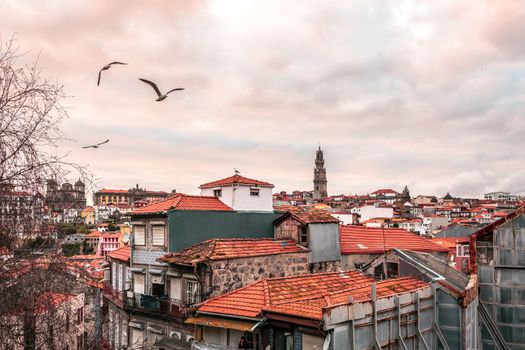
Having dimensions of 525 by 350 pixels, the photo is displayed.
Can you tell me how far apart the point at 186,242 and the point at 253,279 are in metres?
4.39

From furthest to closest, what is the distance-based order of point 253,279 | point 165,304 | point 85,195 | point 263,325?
point 165,304
point 253,279
point 263,325
point 85,195

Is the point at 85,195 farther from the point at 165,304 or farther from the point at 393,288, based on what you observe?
the point at 165,304

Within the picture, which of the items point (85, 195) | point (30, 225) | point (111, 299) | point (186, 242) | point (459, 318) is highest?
point (85, 195)

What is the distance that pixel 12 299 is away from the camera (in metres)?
6.83

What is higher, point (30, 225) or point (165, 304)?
point (30, 225)

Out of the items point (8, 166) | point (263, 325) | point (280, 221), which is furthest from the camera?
point (280, 221)

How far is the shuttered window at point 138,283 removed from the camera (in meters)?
25.8

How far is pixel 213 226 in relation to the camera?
2498 centimetres

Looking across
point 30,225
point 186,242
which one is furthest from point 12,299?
point 186,242

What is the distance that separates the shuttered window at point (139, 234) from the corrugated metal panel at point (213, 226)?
2.65m

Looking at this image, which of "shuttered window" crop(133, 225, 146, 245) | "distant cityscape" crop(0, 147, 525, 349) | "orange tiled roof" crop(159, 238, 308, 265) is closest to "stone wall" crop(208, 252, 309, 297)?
"distant cityscape" crop(0, 147, 525, 349)

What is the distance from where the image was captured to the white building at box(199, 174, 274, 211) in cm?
2677

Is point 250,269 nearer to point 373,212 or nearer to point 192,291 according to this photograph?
point 192,291

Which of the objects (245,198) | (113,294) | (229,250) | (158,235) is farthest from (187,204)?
(113,294)
